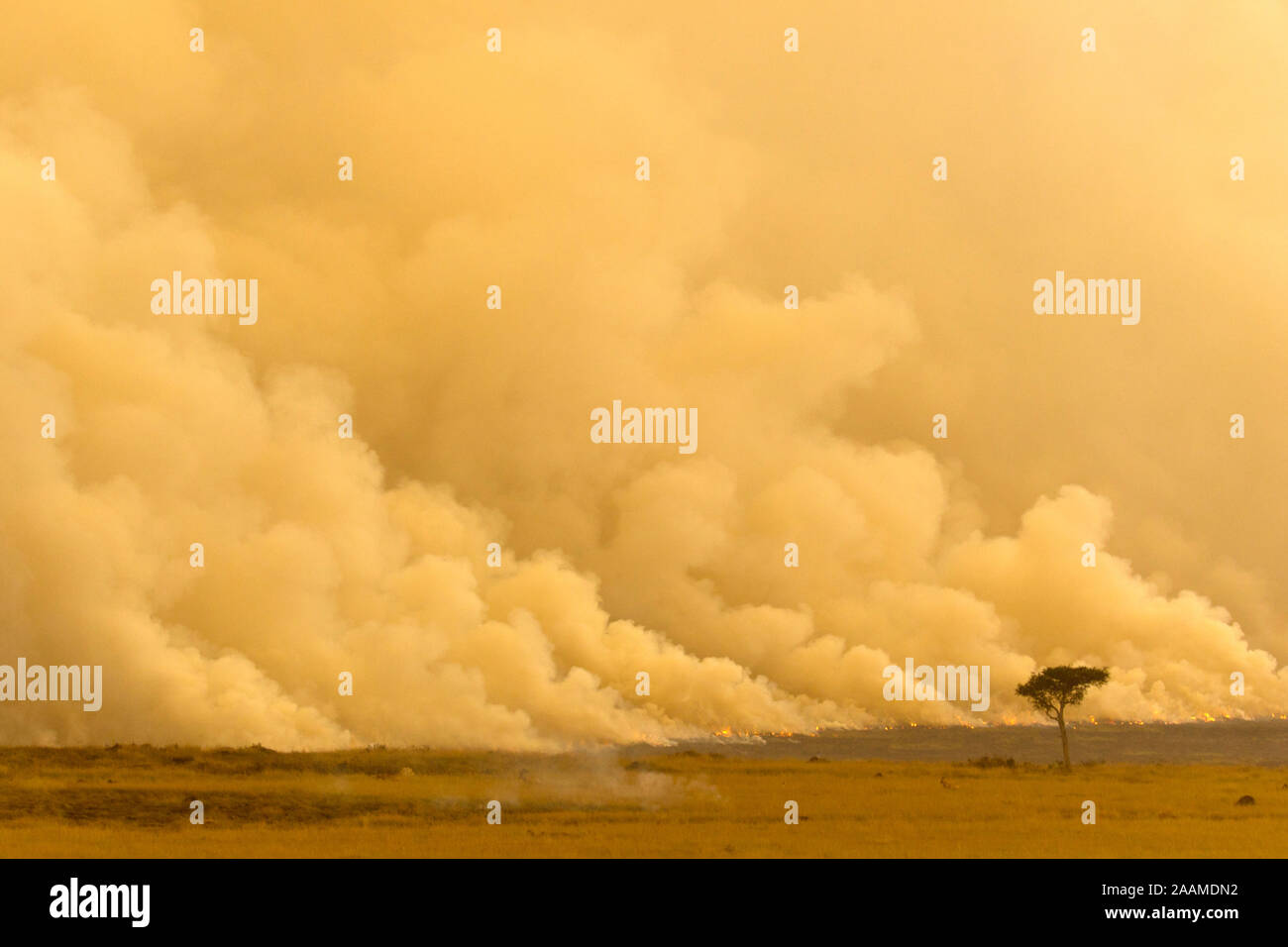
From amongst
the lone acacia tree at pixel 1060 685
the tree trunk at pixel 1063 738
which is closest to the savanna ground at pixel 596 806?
the tree trunk at pixel 1063 738

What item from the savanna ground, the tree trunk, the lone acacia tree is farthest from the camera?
the lone acacia tree

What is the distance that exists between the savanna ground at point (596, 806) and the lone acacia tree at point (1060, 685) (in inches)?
253

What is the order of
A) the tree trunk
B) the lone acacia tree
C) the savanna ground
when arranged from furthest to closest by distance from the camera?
1. the lone acacia tree
2. the tree trunk
3. the savanna ground

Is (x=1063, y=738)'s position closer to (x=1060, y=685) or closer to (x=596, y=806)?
(x=1060, y=685)

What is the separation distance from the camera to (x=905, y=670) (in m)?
61.8

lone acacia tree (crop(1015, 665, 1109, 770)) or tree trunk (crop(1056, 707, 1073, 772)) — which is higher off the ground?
lone acacia tree (crop(1015, 665, 1109, 770))

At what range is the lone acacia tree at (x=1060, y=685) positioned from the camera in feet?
211

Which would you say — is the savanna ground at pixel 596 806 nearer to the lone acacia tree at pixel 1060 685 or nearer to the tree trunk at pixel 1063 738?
the tree trunk at pixel 1063 738

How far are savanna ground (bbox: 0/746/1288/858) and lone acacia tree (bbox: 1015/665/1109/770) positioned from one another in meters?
6.44

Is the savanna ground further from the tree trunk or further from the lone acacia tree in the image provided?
the lone acacia tree

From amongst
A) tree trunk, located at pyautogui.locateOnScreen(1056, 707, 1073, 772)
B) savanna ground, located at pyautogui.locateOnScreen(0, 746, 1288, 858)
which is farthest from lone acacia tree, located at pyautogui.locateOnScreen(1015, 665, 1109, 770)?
savanna ground, located at pyautogui.locateOnScreen(0, 746, 1288, 858)

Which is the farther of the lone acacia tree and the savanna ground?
the lone acacia tree

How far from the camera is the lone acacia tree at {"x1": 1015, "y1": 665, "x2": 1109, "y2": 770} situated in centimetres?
Result: 6444

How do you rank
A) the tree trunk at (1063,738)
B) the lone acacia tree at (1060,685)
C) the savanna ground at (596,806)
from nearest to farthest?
the savanna ground at (596,806), the tree trunk at (1063,738), the lone acacia tree at (1060,685)
